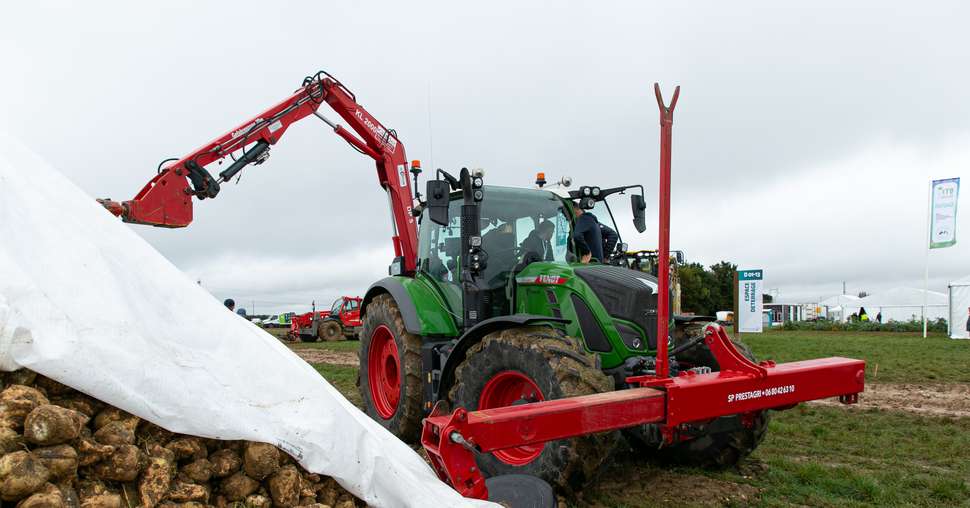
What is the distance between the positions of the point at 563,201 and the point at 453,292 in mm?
1357

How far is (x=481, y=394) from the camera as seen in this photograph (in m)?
4.76

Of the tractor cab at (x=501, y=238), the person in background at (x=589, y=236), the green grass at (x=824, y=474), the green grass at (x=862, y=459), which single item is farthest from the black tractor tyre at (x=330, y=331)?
the person in background at (x=589, y=236)

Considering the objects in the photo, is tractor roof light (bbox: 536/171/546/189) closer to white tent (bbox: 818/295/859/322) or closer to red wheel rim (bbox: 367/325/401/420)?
red wheel rim (bbox: 367/325/401/420)

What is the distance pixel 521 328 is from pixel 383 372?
3185 millimetres

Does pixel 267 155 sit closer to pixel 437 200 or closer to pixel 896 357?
pixel 437 200

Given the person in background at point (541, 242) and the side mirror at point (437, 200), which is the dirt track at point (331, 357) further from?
the side mirror at point (437, 200)

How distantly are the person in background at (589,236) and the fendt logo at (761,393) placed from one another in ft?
7.16

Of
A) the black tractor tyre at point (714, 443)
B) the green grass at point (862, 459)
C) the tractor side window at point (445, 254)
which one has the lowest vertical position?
the green grass at point (862, 459)

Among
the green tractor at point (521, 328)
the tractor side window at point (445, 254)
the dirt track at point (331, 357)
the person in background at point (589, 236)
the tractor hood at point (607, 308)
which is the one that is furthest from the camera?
the dirt track at point (331, 357)

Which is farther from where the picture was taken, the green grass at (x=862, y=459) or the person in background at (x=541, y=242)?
the person in background at (x=541, y=242)

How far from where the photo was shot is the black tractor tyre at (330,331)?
2592 centimetres

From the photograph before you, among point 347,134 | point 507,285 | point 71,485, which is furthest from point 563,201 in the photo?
point 71,485

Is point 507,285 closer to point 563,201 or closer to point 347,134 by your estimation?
point 563,201

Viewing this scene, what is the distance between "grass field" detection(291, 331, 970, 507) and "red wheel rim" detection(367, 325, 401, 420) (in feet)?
5.89
